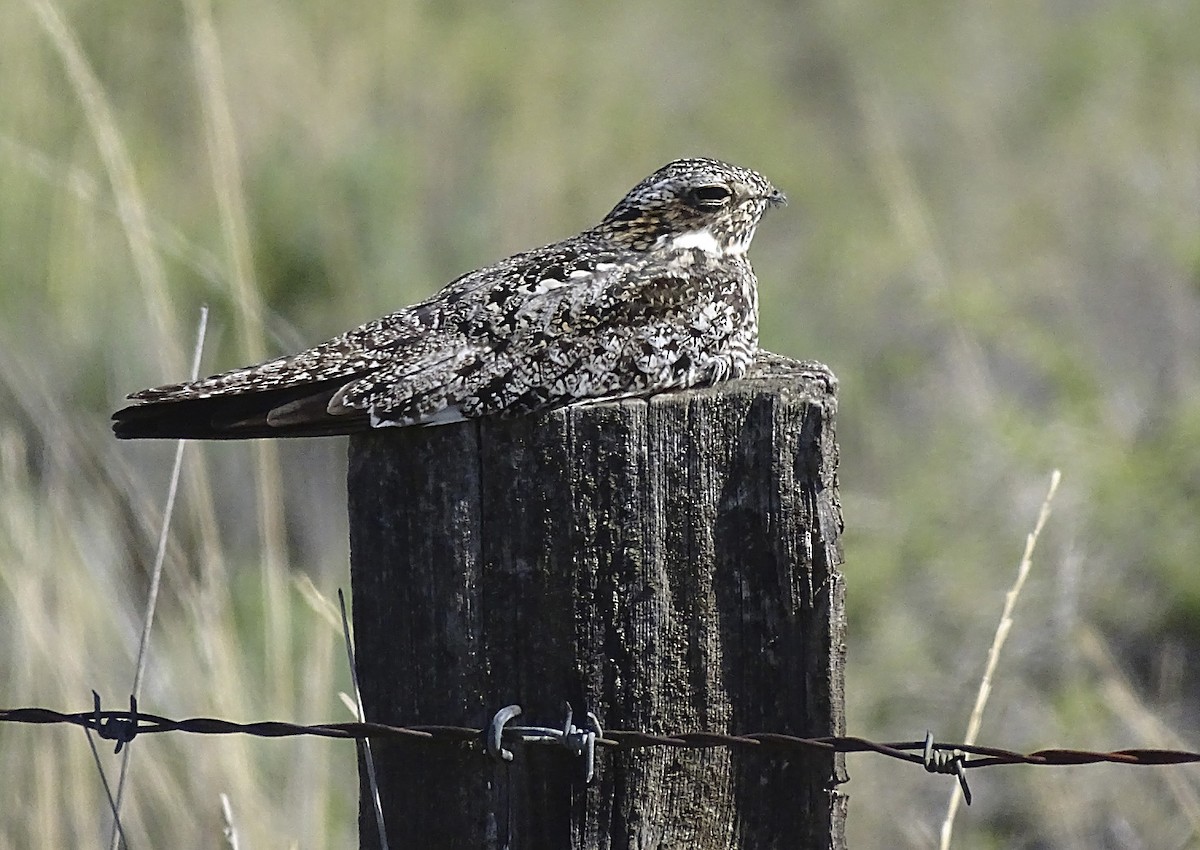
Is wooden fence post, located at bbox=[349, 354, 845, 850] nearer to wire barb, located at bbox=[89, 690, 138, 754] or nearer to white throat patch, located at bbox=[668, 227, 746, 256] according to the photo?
wire barb, located at bbox=[89, 690, 138, 754]

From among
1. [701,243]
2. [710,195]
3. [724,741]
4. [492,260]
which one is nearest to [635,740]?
[724,741]

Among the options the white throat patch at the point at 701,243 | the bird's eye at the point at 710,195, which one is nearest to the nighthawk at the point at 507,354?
the white throat patch at the point at 701,243

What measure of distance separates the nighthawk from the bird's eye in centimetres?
28

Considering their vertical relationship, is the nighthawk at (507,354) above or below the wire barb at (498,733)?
above

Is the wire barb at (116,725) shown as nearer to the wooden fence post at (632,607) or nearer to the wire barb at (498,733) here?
the wooden fence post at (632,607)

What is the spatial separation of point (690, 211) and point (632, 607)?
1.80m

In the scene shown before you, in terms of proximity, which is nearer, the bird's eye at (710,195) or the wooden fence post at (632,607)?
the wooden fence post at (632,607)

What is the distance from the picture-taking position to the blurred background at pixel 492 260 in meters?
4.23

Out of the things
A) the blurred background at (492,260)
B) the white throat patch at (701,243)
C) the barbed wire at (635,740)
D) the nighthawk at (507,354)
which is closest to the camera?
the barbed wire at (635,740)

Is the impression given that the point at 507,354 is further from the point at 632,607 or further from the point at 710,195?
the point at 710,195

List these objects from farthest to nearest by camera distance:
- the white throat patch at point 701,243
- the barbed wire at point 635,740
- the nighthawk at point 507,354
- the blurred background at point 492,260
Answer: the blurred background at point 492,260 < the white throat patch at point 701,243 < the nighthawk at point 507,354 < the barbed wire at point 635,740

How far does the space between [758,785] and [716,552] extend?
0.38m

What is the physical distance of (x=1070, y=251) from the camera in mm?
9727

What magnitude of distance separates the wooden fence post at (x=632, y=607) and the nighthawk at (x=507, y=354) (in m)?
0.22
